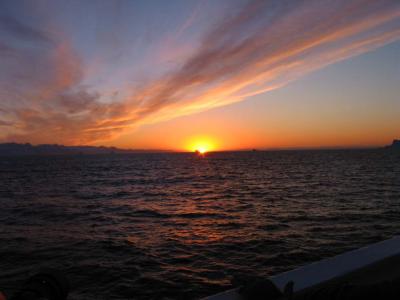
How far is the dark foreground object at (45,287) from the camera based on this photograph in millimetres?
2705

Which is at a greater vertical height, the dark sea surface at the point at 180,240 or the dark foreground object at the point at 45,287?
the dark foreground object at the point at 45,287

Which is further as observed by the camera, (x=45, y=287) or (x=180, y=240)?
(x=180, y=240)

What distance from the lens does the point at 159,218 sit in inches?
730

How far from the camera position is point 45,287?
283 centimetres

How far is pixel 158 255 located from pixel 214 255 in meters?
2.16

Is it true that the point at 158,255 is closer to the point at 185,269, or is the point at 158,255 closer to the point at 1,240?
the point at 185,269

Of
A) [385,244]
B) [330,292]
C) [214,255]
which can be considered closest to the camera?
[330,292]

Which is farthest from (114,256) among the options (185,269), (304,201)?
(304,201)

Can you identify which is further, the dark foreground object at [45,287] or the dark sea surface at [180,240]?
the dark sea surface at [180,240]

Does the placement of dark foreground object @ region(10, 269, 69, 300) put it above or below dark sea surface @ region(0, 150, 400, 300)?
above

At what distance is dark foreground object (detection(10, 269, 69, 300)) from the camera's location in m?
2.71

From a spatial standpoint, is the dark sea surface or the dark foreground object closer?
the dark foreground object

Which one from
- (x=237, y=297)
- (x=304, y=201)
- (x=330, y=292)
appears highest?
(x=330, y=292)

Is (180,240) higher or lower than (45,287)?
lower
